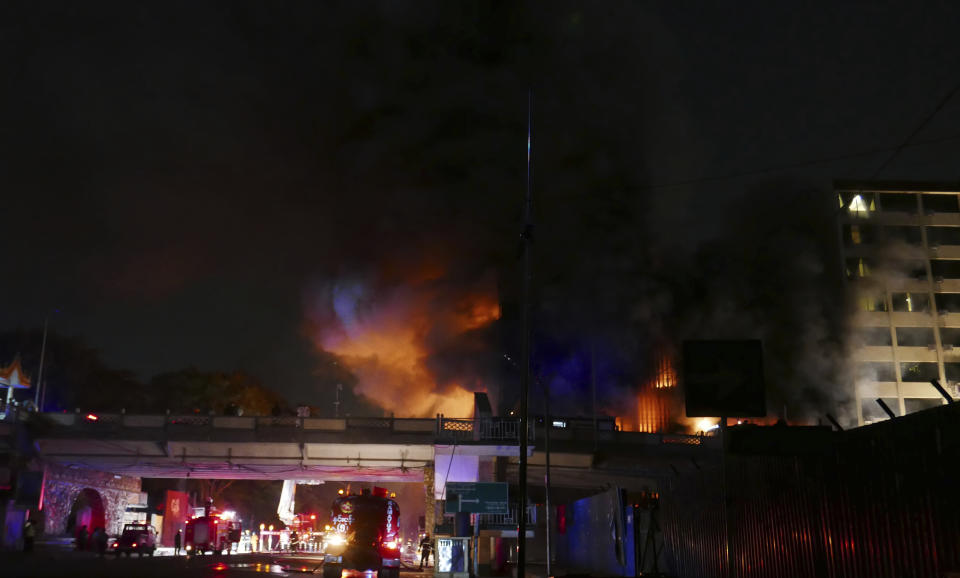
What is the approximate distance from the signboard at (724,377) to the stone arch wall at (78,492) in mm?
40039

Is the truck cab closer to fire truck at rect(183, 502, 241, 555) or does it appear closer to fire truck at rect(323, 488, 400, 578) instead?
fire truck at rect(183, 502, 241, 555)

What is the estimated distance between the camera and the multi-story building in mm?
71188

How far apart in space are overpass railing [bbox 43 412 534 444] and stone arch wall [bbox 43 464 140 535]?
5085 millimetres

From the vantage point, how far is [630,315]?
59062 mm

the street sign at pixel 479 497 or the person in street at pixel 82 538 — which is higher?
the street sign at pixel 479 497

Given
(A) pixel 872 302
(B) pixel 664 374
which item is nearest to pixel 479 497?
(B) pixel 664 374

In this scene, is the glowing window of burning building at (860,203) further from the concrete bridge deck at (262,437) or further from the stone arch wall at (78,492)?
the stone arch wall at (78,492)

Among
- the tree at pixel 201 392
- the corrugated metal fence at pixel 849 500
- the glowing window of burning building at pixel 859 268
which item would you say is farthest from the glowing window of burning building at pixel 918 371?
the corrugated metal fence at pixel 849 500

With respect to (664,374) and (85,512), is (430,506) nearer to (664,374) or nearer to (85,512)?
(85,512)

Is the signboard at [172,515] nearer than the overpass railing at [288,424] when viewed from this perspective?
No

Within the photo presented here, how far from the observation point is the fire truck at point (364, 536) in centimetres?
2181

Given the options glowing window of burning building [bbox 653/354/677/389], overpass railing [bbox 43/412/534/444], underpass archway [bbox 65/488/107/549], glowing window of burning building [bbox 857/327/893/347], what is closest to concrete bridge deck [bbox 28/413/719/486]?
overpass railing [bbox 43/412/534/444]

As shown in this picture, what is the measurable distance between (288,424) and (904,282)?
61.5m

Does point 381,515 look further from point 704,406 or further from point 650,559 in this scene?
point 704,406
